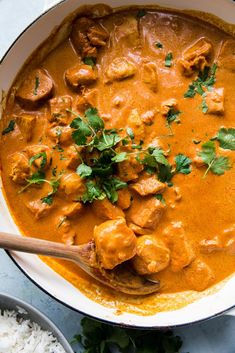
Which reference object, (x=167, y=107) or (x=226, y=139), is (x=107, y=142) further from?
(x=226, y=139)

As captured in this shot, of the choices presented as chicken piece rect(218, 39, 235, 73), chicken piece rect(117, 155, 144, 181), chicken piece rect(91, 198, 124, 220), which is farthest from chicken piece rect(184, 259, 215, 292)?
chicken piece rect(218, 39, 235, 73)

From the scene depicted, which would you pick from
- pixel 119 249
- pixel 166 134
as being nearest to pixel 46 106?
pixel 166 134

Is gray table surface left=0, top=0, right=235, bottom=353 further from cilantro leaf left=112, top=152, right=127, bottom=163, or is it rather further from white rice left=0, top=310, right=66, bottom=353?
cilantro leaf left=112, top=152, right=127, bottom=163

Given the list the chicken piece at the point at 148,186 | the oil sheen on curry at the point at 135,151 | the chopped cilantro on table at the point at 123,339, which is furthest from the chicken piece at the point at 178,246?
the chopped cilantro on table at the point at 123,339

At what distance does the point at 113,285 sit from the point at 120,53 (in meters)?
1.57

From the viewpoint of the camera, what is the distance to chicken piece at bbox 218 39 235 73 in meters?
4.23

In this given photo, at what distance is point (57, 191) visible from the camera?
4.11 m

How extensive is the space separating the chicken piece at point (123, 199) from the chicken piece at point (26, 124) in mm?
721

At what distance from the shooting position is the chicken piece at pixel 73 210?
4.05 m

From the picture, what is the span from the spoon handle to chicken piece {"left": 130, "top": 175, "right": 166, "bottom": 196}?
56 centimetres

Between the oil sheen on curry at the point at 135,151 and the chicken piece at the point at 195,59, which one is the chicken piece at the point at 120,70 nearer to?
the oil sheen on curry at the point at 135,151

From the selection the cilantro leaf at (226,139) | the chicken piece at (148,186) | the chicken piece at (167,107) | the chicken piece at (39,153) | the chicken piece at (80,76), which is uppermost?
the chicken piece at (80,76)

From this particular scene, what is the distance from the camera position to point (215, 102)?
4145mm

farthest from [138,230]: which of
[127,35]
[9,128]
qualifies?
[127,35]
